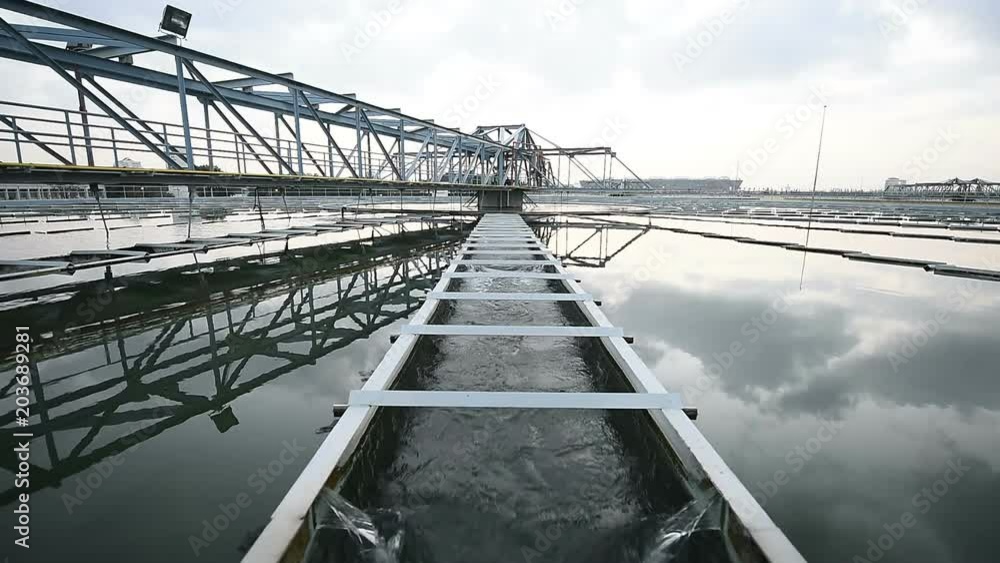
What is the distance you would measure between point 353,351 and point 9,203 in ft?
39.1

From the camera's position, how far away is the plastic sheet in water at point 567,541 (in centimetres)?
143

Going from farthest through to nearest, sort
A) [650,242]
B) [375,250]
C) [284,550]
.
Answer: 1. [650,242]
2. [375,250]
3. [284,550]

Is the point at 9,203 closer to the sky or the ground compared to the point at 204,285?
closer to the sky

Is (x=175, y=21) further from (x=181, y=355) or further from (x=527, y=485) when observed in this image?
(x=527, y=485)

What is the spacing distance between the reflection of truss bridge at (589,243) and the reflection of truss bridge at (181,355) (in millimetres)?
3861

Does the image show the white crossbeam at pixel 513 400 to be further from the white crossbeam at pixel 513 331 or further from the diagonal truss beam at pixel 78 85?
the diagonal truss beam at pixel 78 85

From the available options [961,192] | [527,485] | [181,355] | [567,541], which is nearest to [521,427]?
[527,485]

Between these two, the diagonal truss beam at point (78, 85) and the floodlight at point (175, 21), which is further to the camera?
the floodlight at point (175, 21)

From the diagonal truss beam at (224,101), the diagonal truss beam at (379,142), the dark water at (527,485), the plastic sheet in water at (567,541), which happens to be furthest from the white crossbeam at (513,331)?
the diagonal truss beam at (379,142)

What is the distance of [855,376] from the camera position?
122 inches

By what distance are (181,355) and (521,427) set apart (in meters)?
2.94

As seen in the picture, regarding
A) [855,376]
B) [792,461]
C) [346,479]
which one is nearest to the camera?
[346,479]

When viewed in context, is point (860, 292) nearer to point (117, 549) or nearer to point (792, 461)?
point (792, 461)

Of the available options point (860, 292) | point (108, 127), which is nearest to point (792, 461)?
point (860, 292)
